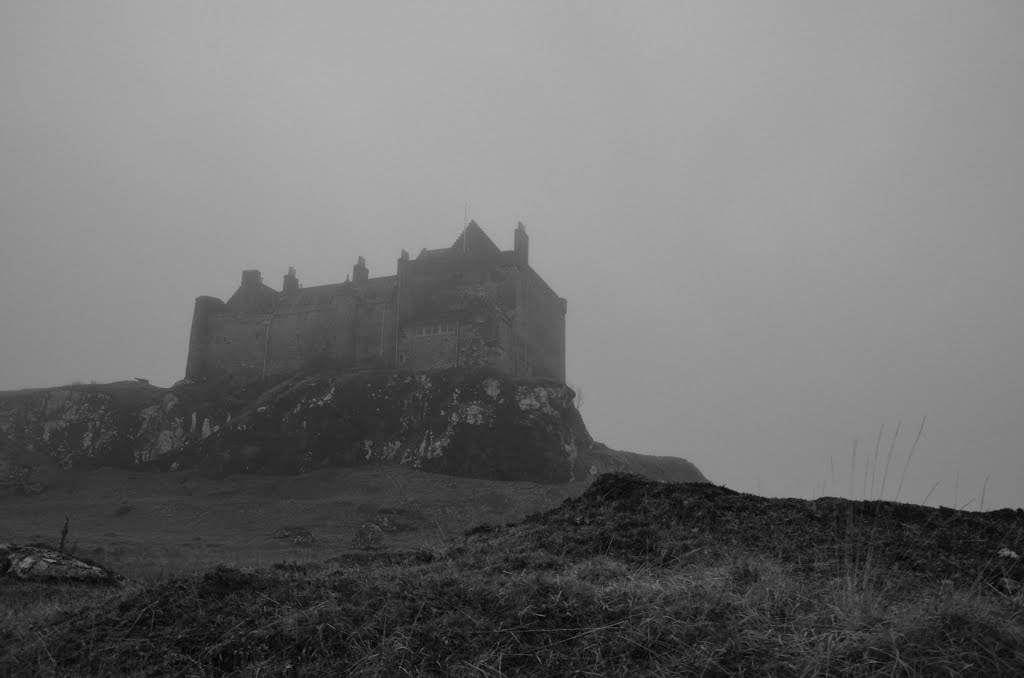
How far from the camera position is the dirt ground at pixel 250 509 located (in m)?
30.9

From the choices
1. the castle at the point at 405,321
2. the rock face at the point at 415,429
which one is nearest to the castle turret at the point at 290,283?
the castle at the point at 405,321

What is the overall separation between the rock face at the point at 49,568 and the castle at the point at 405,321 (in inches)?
1537

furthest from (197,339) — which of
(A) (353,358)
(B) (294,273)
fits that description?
(A) (353,358)

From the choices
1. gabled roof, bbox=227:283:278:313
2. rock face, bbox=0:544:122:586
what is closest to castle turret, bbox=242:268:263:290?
gabled roof, bbox=227:283:278:313

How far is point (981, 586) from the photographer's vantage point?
661 cm

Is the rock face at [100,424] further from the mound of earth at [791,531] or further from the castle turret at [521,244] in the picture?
the mound of earth at [791,531]

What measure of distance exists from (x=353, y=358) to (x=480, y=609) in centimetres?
5221

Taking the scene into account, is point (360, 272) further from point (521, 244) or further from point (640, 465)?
point (640, 465)

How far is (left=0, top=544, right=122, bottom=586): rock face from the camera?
44.0 feet

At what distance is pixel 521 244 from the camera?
189 feet

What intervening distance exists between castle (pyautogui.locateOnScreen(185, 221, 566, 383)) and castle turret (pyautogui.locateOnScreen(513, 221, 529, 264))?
75 millimetres

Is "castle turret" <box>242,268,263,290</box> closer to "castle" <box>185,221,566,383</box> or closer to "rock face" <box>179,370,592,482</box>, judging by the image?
"castle" <box>185,221,566,383</box>

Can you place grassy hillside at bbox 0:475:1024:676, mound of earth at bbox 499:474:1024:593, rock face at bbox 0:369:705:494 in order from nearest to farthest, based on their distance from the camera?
grassy hillside at bbox 0:475:1024:676 < mound of earth at bbox 499:474:1024:593 < rock face at bbox 0:369:705:494

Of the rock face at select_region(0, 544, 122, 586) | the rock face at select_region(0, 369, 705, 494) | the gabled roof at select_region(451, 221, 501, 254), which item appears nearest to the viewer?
the rock face at select_region(0, 544, 122, 586)
